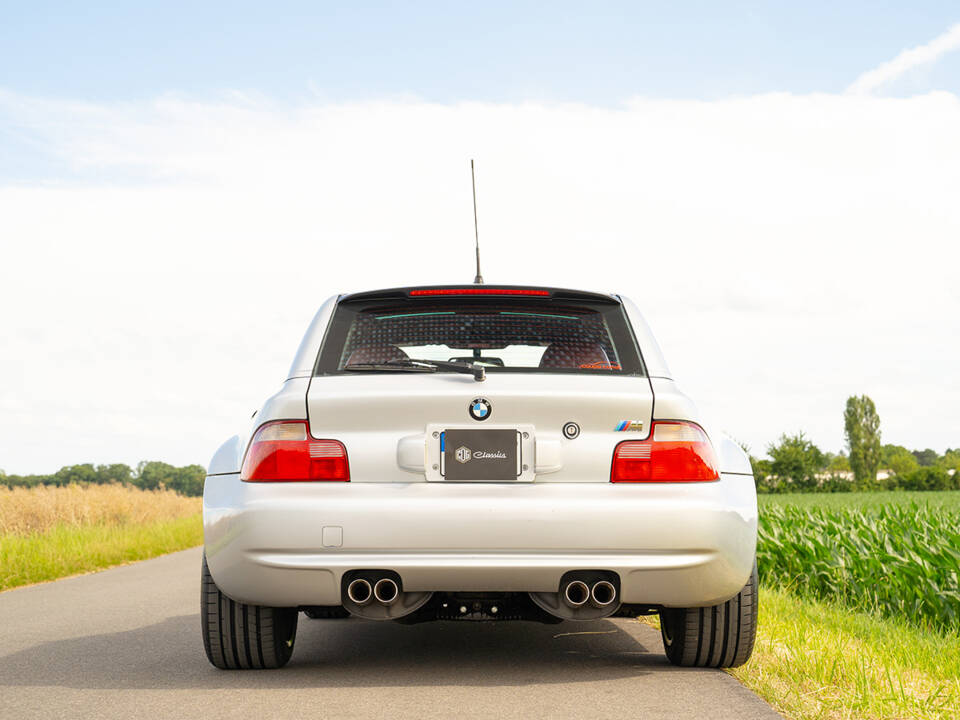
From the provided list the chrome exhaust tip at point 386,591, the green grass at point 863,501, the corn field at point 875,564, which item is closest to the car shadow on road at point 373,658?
the chrome exhaust tip at point 386,591

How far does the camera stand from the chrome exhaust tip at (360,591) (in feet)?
14.4

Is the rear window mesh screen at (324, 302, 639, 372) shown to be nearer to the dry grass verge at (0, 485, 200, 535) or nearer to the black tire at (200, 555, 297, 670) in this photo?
the black tire at (200, 555, 297, 670)

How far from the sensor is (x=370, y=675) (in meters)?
4.95

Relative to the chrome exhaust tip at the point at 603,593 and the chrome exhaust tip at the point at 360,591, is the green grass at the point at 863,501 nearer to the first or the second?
the chrome exhaust tip at the point at 603,593

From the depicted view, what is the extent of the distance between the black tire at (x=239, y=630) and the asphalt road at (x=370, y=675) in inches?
3.1

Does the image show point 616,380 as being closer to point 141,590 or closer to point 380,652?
point 380,652

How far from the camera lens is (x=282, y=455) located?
14.6 ft

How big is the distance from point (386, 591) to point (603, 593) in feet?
2.94

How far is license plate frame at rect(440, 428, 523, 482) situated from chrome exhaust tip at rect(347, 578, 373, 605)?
55cm

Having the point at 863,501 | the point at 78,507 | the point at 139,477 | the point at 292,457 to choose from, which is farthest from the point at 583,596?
the point at 139,477

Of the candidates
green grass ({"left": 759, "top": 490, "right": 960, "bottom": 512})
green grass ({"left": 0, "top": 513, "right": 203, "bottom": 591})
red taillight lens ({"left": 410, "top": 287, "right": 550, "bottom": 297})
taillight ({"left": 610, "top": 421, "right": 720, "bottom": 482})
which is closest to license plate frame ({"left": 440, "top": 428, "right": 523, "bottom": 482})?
taillight ({"left": 610, "top": 421, "right": 720, "bottom": 482})

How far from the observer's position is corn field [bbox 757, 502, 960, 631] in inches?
350

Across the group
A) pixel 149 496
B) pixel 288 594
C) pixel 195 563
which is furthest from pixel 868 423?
pixel 288 594

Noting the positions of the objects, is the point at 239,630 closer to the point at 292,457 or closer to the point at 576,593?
the point at 292,457
